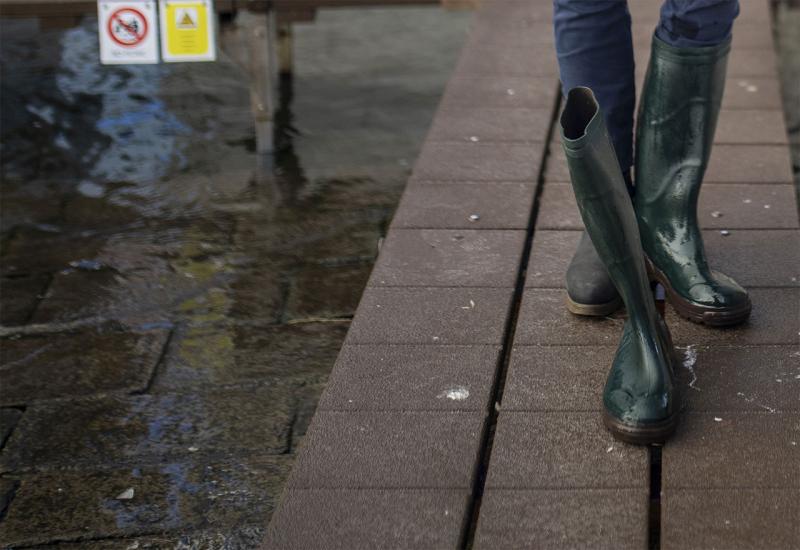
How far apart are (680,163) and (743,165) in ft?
3.88

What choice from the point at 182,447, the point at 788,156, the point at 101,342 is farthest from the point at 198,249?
the point at 788,156

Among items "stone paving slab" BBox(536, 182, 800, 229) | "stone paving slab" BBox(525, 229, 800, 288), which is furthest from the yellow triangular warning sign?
"stone paving slab" BBox(525, 229, 800, 288)

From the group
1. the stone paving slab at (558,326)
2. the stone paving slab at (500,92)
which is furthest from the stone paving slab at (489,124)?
the stone paving slab at (558,326)

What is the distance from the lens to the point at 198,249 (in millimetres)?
4504

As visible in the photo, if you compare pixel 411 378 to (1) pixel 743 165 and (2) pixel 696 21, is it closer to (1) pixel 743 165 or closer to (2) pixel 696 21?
(2) pixel 696 21

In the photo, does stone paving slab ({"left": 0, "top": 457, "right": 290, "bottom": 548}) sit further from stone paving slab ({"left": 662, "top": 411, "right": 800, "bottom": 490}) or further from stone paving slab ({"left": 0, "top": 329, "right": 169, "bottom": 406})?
stone paving slab ({"left": 662, "top": 411, "right": 800, "bottom": 490})

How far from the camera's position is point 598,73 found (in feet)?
8.69

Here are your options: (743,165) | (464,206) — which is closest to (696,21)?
(464,206)

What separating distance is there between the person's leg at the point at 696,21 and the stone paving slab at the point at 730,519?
923 mm

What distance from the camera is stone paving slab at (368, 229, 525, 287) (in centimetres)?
306

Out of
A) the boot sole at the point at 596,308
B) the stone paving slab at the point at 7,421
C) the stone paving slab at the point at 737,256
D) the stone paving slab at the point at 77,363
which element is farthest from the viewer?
the stone paving slab at the point at 77,363

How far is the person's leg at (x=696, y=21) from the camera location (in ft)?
8.29

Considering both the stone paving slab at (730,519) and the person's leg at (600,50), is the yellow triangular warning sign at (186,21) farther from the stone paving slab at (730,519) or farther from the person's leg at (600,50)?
the stone paving slab at (730,519)

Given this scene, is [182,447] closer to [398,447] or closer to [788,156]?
[398,447]
